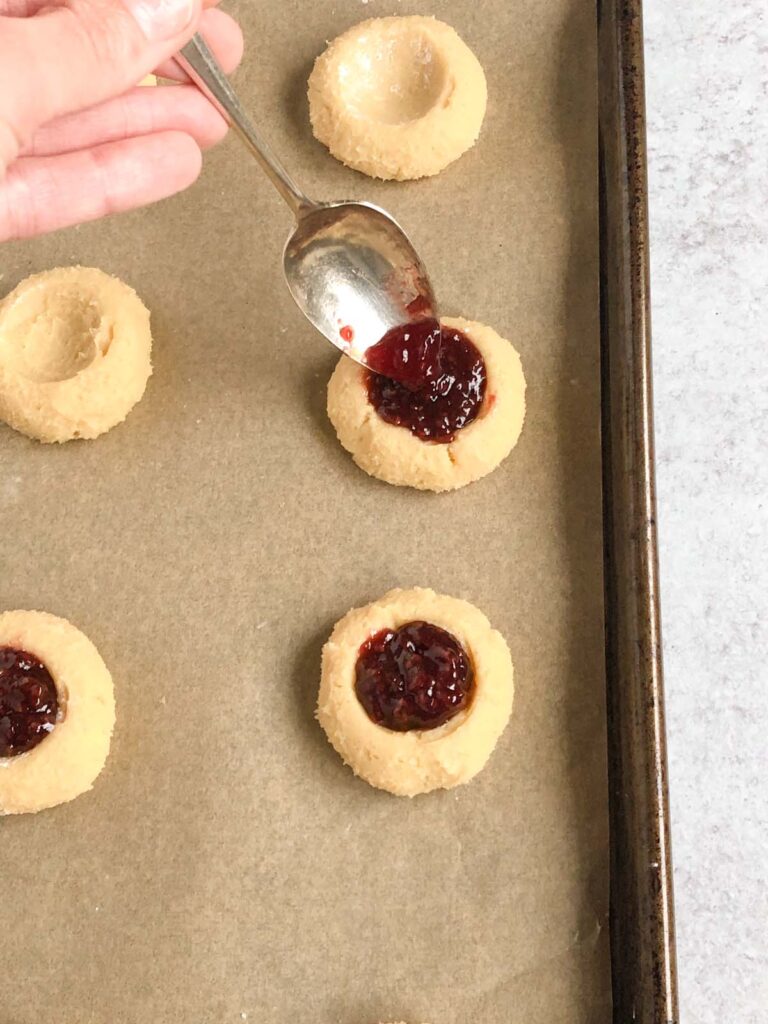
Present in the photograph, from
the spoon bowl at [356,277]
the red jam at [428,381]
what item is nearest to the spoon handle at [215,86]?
the spoon bowl at [356,277]

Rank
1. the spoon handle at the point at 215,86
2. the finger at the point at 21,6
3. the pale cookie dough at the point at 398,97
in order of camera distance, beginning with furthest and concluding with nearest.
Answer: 1. the pale cookie dough at the point at 398,97
2. the spoon handle at the point at 215,86
3. the finger at the point at 21,6

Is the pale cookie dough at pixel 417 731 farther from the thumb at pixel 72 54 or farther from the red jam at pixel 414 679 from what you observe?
the thumb at pixel 72 54

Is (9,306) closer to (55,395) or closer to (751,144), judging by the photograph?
(55,395)

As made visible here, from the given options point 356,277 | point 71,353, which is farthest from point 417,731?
point 71,353

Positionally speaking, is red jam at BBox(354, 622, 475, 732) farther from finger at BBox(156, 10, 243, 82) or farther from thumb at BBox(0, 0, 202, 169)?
finger at BBox(156, 10, 243, 82)

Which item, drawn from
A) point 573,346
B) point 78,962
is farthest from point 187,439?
point 78,962

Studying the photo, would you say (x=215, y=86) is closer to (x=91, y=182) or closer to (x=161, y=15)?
(x=91, y=182)

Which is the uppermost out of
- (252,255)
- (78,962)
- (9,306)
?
(9,306)
